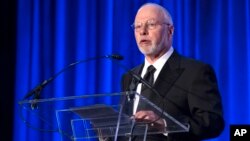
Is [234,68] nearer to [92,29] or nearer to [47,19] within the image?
[92,29]

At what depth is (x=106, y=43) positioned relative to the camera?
406 centimetres

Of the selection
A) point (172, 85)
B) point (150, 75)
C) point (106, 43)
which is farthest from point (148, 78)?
point (106, 43)

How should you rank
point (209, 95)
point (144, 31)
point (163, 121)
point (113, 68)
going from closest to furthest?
point (163, 121)
point (209, 95)
point (144, 31)
point (113, 68)

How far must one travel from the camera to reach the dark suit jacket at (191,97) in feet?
7.17

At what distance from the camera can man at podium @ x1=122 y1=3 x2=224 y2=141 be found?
2.17m

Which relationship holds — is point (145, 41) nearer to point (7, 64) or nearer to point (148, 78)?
point (148, 78)

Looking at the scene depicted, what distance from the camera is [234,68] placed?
379 centimetres

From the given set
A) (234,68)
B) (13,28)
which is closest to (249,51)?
(234,68)

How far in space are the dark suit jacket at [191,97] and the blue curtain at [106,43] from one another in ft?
4.40

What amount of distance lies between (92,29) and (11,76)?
0.74 metres

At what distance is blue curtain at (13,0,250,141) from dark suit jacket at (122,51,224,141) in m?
1.34

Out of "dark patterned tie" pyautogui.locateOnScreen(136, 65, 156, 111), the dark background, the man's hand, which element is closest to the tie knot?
"dark patterned tie" pyautogui.locateOnScreen(136, 65, 156, 111)

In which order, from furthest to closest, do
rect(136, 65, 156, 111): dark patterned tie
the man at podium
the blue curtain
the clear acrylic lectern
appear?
the blue curtain → rect(136, 65, 156, 111): dark patterned tie → the man at podium → the clear acrylic lectern

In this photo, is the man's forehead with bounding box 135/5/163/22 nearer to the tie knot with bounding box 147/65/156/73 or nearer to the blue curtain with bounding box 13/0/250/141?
the tie knot with bounding box 147/65/156/73
